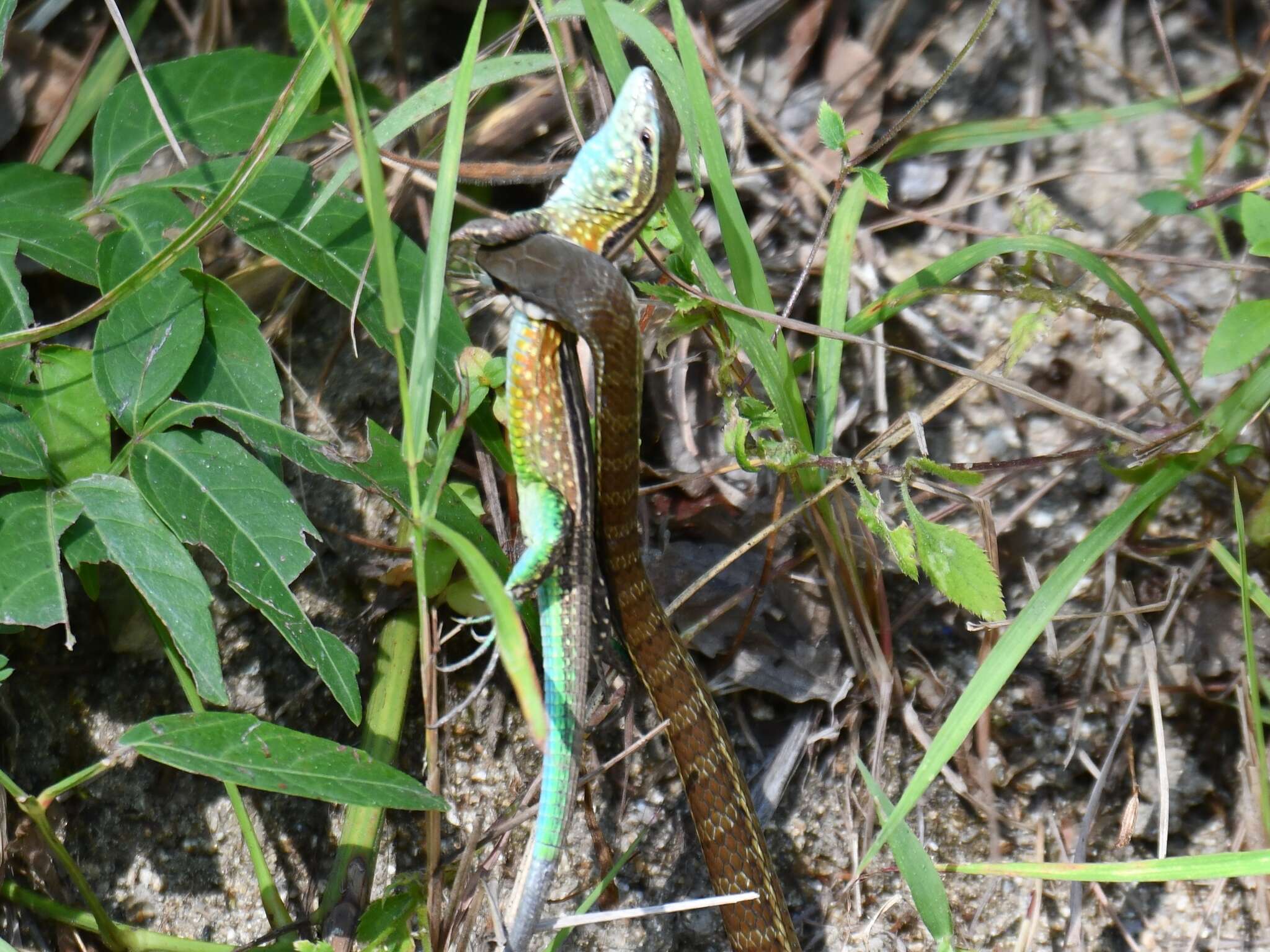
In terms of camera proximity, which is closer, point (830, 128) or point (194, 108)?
point (830, 128)

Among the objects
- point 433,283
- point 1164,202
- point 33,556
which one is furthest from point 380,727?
point 1164,202

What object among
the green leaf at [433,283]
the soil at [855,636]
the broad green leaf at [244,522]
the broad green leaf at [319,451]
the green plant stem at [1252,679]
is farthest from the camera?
the soil at [855,636]

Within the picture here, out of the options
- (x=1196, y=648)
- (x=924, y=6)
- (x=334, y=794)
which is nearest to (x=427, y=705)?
(x=334, y=794)

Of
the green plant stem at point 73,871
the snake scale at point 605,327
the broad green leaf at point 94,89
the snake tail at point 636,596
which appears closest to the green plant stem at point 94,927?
the green plant stem at point 73,871

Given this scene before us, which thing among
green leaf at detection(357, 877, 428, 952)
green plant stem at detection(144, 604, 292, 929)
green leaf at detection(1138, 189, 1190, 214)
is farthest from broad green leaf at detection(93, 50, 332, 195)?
green leaf at detection(1138, 189, 1190, 214)

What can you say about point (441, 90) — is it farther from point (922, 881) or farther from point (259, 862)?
point (922, 881)

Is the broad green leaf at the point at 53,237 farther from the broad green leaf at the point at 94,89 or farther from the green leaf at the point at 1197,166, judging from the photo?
the green leaf at the point at 1197,166

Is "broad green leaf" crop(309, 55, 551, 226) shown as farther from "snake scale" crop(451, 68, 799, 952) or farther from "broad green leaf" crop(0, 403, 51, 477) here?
"broad green leaf" crop(0, 403, 51, 477)
